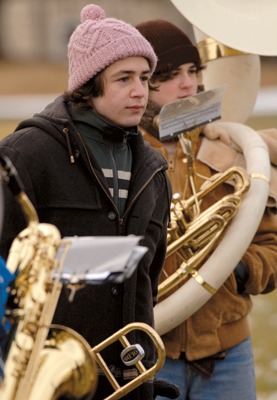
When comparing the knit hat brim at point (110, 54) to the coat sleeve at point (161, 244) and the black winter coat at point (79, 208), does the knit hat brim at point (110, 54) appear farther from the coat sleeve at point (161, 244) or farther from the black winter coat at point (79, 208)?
the coat sleeve at point (161, 244)

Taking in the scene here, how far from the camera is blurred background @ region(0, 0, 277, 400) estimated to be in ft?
38.5

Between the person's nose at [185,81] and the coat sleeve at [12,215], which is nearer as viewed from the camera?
the coat sleeve at [12,215]

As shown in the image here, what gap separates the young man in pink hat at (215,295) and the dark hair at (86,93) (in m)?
0.76

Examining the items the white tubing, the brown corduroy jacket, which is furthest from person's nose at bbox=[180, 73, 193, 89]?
the white tubing

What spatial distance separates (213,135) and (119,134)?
99cm

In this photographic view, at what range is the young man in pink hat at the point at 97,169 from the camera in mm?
1577

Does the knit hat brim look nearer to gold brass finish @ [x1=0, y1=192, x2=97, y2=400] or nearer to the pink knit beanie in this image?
the pink knit beanie

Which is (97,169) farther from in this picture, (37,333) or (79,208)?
(37,333)

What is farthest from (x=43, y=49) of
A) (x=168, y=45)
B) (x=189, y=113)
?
(x=189, y=113)

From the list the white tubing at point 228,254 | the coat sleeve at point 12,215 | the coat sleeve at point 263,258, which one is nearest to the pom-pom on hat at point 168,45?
the white tubing at point 228,254

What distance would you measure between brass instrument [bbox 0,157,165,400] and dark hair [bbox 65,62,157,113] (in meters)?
0.82

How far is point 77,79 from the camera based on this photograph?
1681 millimetres

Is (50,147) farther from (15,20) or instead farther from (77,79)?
(15,20)

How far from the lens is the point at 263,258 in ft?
8.07
